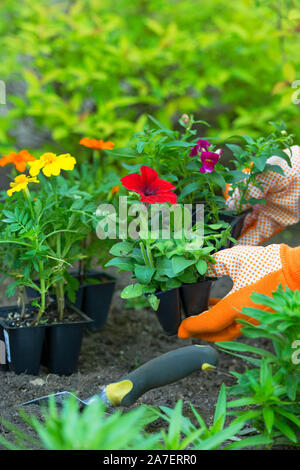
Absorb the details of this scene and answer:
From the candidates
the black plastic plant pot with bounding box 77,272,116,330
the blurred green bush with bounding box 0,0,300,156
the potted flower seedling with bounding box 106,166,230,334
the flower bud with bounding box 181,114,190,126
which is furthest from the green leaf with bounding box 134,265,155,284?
the blurred green bush with bounding box 0,0,300,156

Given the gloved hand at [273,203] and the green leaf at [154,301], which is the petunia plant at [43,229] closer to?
the green leaf at [154,301]

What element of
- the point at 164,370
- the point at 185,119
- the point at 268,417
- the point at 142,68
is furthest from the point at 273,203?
the point at 142,68

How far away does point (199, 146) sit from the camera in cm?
128

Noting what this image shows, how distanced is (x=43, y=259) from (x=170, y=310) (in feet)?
1.05

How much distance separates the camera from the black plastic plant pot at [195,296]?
117 centimetres

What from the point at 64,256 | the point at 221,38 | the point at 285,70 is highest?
the point at 221,38

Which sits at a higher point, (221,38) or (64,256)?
(221,38)

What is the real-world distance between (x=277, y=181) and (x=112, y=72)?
1596mm

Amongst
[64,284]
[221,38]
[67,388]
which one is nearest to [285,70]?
[221,38]

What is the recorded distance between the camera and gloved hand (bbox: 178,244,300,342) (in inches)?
43.6

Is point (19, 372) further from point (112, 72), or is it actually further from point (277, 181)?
point (112, 72)

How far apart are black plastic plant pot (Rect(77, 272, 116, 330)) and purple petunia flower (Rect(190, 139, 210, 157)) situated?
0.59 metres

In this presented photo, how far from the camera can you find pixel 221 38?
2.65 meters

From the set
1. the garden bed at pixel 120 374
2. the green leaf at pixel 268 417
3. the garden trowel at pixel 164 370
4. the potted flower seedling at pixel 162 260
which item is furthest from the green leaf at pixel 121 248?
the green leaf at pixel 268 417
